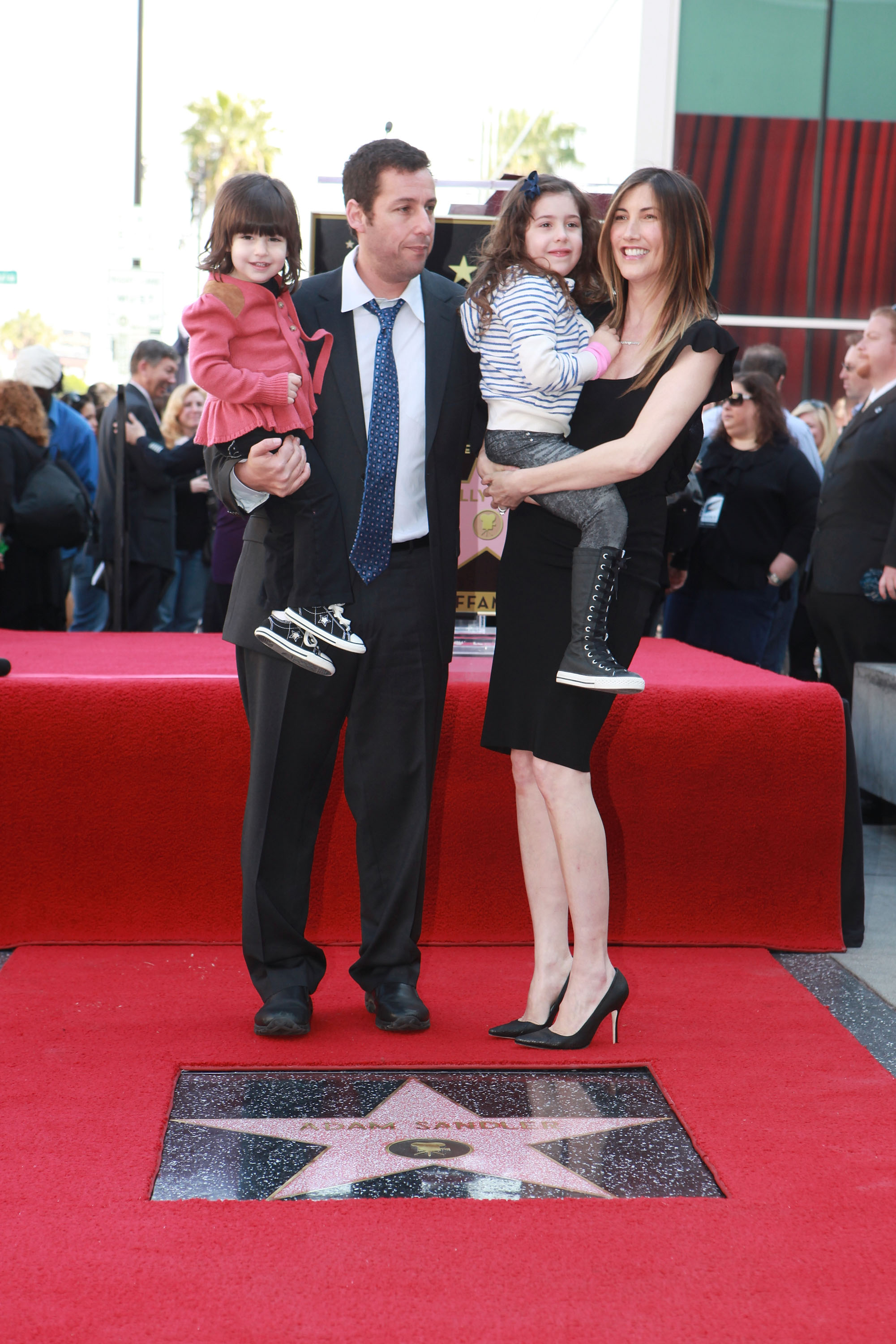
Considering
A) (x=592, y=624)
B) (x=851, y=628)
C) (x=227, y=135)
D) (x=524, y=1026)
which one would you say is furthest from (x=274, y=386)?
(x=227, y=135)

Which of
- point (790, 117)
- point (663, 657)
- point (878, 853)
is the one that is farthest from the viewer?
point (790, 117)

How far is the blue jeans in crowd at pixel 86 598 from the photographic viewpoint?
25.8ft

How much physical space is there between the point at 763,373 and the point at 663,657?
194 cm

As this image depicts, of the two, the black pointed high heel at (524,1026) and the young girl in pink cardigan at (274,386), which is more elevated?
the young girl in pink cardigan at (274,386)

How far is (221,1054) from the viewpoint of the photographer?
2.67 metres

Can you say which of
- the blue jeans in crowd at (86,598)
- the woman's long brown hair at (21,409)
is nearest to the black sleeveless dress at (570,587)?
the woman's long brown hair at (21,409)

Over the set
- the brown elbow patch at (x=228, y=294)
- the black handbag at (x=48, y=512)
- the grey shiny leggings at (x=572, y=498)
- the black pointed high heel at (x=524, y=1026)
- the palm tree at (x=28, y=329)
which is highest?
the palm tree at (x=28, y=329)

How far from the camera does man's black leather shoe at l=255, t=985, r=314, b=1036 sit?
276 centimetres

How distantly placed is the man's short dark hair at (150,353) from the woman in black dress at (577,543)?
15.1ft

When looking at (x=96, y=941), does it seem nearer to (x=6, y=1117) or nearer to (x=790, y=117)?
(x=6, y=1117)

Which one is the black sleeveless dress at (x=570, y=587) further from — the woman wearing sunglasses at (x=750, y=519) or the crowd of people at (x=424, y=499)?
the woman wearing sunglasses at (x=750, y=519)

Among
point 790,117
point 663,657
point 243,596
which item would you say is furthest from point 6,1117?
point 790,117

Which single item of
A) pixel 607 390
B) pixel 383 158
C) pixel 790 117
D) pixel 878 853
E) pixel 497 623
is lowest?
pixel 878 853

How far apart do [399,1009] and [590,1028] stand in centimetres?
41
